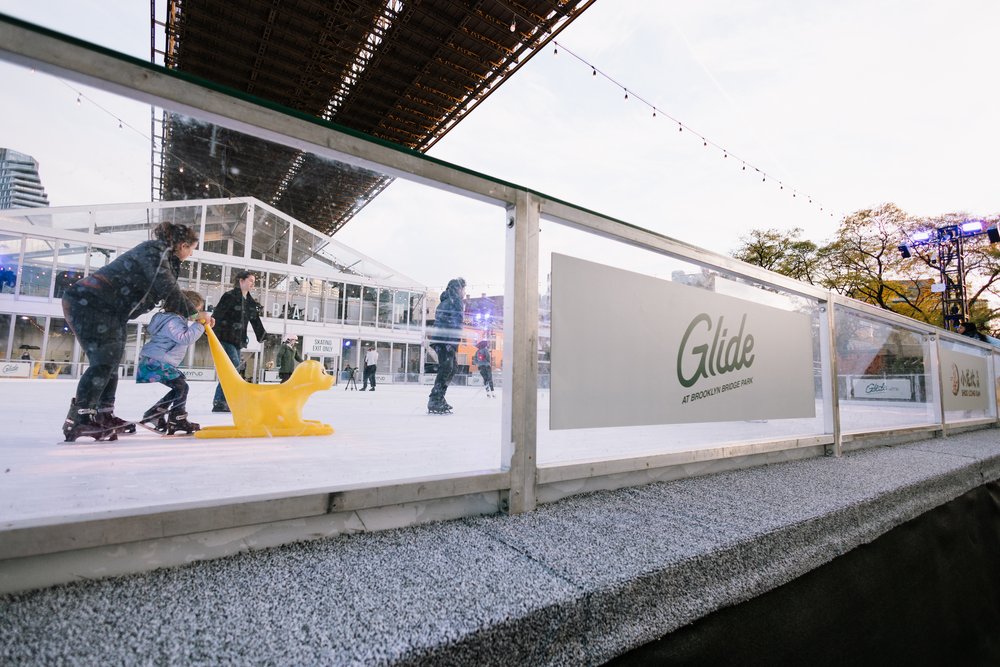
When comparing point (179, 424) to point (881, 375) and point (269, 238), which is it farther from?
point (881, 375)

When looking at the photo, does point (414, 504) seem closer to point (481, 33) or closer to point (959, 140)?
point (481, 33)

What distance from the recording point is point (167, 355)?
108 cm

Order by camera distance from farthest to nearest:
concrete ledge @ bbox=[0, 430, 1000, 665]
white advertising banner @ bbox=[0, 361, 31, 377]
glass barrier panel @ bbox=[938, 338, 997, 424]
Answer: glass barrier panel @ bbox=[938, 338, 997, 424]
white advertising banner @ bbox=[0, 361, 31, 377]
concrete ledge @ bbox=[0, 430, 1000, 665]

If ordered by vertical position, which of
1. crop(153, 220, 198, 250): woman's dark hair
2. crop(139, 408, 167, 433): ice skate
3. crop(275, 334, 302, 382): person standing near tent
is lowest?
crop(139, 408, 167, 433): ice skate

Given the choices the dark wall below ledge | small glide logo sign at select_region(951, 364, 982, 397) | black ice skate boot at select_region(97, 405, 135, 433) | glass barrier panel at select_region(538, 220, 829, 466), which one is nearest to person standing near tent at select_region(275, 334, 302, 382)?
black ice skate boot at select_region(97, 405, 135, 433)

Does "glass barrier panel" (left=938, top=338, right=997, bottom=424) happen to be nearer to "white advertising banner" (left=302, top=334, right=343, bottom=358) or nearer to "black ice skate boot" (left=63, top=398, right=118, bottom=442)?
"white advertising banner" (left=302, top=334, right=343, bottom=358)

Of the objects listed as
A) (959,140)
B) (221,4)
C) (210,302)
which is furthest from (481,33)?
(959,140)

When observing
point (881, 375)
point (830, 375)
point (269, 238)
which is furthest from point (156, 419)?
point (881, 375)

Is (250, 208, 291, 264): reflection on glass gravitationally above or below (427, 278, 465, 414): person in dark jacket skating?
above

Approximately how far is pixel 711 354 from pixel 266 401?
1.84 m

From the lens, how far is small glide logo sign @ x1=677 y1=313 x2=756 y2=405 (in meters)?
1.96

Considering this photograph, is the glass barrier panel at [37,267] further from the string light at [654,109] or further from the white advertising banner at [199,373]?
the string light at [654,109]

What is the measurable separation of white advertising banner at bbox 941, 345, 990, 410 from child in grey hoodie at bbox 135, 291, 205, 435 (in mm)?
5726

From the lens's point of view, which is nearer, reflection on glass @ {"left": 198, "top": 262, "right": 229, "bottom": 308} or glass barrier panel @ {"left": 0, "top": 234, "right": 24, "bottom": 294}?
glass barrier panel @ {"left": 0, "top": 234, "right": 24, "bottom": 294}
